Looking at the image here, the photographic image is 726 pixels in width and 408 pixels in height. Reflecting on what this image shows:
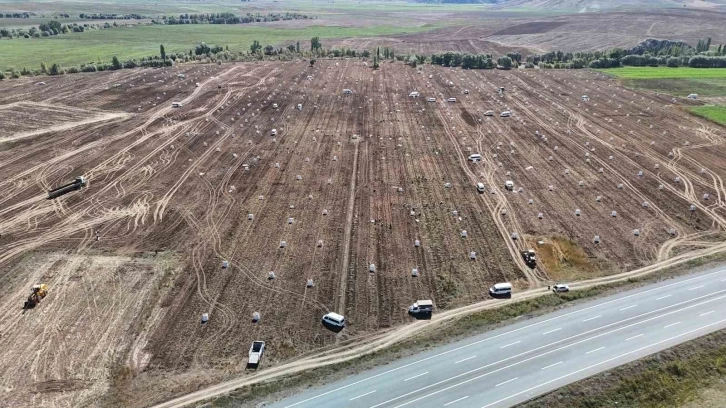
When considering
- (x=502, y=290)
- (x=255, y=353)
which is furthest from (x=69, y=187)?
(x=502, y=290)

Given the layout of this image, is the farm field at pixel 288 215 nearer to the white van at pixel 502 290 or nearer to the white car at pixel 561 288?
the white van at pixel 502 290

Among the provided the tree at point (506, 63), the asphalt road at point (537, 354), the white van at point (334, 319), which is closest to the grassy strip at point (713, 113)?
the tree at point (506, 63)

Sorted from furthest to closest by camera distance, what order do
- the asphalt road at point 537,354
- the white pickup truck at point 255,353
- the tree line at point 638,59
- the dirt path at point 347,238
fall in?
the tree line at point 638,59, the dirt path at point 347,238, the white pickup truck at point 255,353, the asphalt road at point 537,354

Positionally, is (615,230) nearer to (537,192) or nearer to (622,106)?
(537,192)

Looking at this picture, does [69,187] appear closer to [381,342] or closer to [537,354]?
[381,342]

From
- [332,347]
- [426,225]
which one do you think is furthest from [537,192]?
[332,347]

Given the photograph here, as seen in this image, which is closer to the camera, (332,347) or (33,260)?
(332,347)
